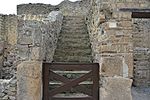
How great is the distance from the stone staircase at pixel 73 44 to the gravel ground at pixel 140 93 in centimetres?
238

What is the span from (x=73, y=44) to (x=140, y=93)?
3159 millimetres

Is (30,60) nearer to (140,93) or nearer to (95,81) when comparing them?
(95,81)

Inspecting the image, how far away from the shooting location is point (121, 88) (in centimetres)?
639

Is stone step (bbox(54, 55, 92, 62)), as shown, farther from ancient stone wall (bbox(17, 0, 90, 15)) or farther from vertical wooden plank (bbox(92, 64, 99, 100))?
ancient stone wall (bbox(17, 0, 90, 15))

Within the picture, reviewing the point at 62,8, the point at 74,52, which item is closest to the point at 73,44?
the point at 74,52

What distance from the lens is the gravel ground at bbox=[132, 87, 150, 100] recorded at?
10.0 metres

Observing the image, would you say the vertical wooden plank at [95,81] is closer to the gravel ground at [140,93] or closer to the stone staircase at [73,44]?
the stone staircase at [73,44]

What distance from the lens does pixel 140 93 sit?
10688mm

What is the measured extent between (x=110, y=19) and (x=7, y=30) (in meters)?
14.9

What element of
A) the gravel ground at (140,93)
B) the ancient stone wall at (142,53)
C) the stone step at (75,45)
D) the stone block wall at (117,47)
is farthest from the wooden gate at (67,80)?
the ancient stone wall at (142,53)

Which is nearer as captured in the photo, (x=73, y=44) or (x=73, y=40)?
(x=73, y=44)

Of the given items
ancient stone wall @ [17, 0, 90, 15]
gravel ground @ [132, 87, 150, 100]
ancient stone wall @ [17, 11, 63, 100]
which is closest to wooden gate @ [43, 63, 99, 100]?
ancient stone wall @ [17, 11, 63, 100]

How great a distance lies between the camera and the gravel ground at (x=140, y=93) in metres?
10.0

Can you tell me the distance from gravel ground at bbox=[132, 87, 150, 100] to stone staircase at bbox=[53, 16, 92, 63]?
2.38 metres
